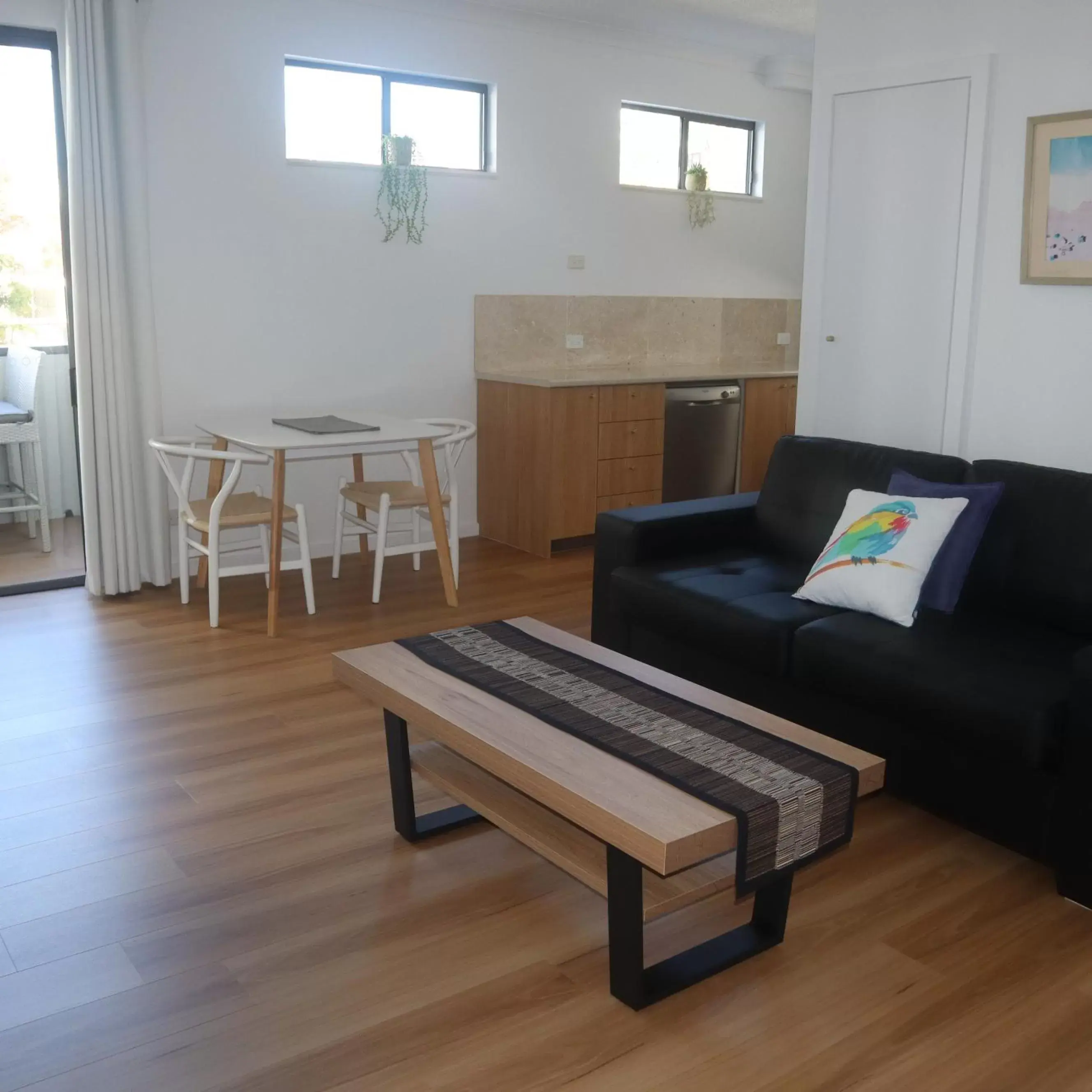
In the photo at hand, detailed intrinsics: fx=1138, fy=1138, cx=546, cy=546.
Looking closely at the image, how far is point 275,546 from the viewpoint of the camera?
430 centimetres

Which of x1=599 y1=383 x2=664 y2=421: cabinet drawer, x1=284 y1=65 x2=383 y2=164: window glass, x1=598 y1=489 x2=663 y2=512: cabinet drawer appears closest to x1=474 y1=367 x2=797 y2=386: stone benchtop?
x1=599 y1=383 x2=664 y2=421: cabinet drawer

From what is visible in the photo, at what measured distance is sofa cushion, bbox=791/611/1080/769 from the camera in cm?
247

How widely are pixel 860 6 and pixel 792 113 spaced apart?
115 inches

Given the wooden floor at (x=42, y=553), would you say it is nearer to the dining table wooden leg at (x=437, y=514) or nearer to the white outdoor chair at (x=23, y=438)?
the white outdoor chair at (x=23, y=438)

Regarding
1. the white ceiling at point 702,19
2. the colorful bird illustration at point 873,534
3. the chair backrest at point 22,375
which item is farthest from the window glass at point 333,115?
the colorful bird illustration at point 873,534

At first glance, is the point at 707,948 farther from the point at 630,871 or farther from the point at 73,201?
the point at 73,201

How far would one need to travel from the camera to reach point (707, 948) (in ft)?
7.52

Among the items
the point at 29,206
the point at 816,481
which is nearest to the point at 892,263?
the point at 816,481

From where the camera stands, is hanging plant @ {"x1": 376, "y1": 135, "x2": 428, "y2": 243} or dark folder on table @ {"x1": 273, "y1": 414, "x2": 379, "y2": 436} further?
hanging plant @ {"x1": 376, "y1": 135, "x2": 428, "y2": 243}

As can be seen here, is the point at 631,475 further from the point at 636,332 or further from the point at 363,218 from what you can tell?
the point at 363,218

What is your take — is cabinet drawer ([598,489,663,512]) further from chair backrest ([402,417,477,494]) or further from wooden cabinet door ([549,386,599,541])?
chair backrest ([402,417,477,494])

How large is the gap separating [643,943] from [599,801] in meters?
0.44

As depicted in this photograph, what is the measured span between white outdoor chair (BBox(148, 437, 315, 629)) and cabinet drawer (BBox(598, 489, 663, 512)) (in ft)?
5.22

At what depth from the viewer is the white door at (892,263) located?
3.80m
